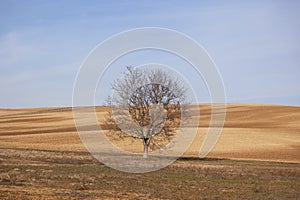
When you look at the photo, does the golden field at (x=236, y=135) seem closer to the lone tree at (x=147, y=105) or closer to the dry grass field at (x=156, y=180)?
the dry grass field at (x=156, y=180)

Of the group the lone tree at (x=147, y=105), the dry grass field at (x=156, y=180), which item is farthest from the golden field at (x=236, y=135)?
the lone tree at (x=147, y=105)

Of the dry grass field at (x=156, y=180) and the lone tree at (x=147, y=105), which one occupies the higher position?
the lone tree at (x=147, y=105)

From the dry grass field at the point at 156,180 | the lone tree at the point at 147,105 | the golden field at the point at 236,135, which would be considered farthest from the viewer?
the golden field at the point at 236,135

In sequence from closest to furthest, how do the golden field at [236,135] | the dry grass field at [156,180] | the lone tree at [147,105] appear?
the dry grass field at [156,180] → the lone tree at [147,105] → the golden field at [236,135]

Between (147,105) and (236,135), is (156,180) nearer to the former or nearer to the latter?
(147,105)

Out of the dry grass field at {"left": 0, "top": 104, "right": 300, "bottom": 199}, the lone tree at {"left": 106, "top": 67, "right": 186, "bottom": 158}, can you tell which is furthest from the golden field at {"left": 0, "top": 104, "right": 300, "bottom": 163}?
the lone tree at {"left": 106, "top": 67, "right": 186, "bottom": 158}

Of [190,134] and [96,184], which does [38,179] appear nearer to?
[96,184]

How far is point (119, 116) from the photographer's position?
38062 mm

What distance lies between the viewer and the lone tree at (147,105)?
3738 centimetres

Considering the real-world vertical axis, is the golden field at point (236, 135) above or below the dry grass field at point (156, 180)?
above

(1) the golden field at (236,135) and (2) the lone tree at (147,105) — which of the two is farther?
(1) the golden field at (236,135)

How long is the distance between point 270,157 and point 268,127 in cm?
2776

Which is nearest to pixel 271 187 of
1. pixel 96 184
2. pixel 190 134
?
pixel 96 184

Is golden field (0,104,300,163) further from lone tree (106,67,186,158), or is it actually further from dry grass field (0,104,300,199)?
lone tree (106,67,186,158)
